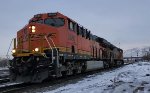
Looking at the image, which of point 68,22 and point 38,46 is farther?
point 68,22

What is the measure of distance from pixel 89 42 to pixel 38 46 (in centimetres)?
998

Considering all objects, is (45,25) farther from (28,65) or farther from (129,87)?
(129,87)

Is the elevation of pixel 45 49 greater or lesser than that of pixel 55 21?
lesser

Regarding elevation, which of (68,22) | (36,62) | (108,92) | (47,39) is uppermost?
(68,22)

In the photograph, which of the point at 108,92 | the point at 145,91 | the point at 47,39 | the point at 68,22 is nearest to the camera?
the point at 145,91

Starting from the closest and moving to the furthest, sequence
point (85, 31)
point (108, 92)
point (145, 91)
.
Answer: point (145, 91) → point (108, 92) → point (85, 31)

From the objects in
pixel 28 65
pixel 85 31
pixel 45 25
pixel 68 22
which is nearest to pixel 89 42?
pixel 85 31

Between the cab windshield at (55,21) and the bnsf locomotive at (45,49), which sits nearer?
the bnsf locomotive at (45,49)

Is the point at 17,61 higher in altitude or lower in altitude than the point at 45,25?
lower

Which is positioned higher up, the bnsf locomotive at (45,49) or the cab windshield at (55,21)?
the cab windshield at (55,21)

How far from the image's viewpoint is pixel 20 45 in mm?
18156

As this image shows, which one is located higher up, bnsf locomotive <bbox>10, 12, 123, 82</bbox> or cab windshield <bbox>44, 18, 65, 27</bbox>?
cab windshield <bbox>44, 18, 65, 27</bbox>

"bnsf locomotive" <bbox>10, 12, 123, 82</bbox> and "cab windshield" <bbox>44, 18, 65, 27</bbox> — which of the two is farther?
"cab windshield" <bbox>44, 18, 65, 27</bbox>

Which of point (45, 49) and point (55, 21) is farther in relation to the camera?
point (55, 21)
